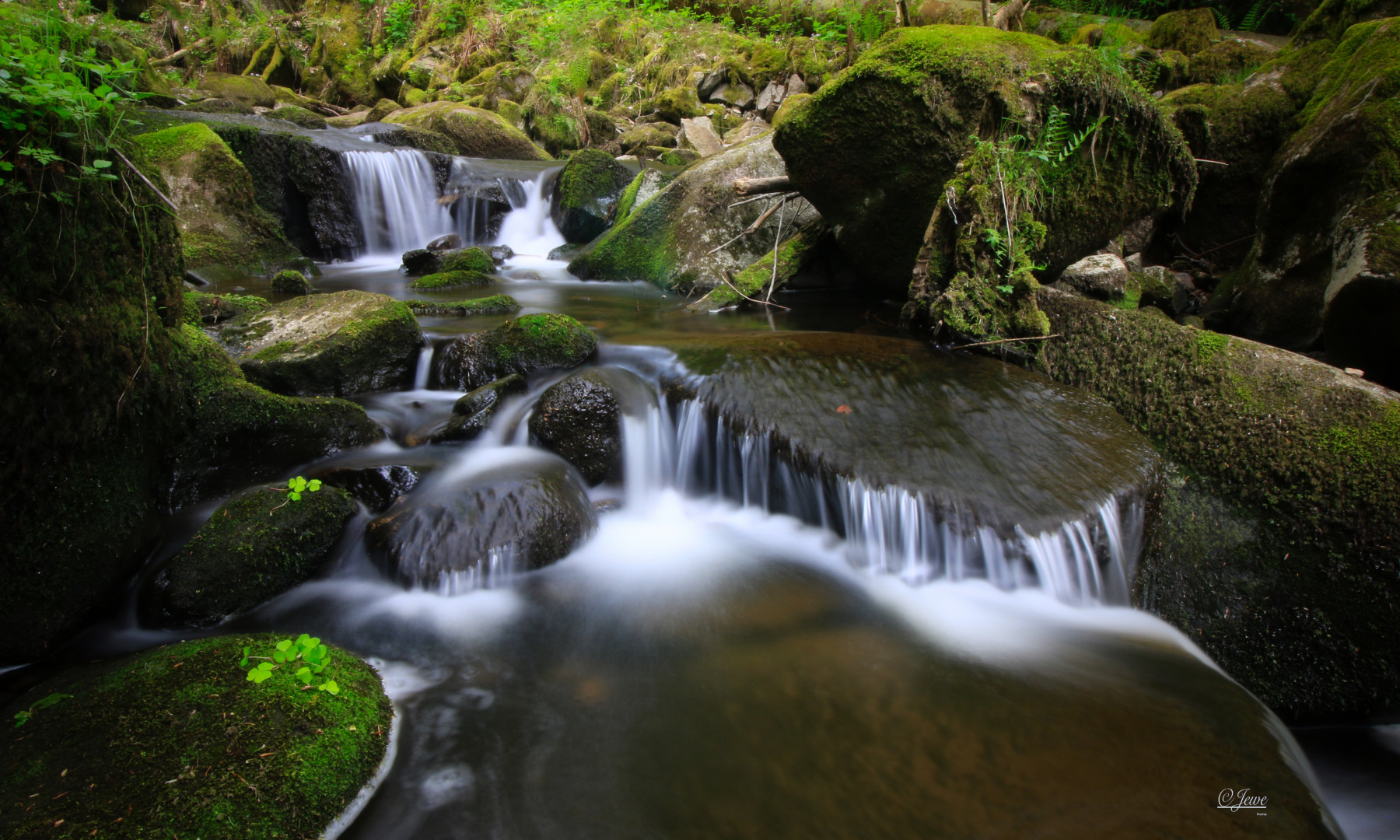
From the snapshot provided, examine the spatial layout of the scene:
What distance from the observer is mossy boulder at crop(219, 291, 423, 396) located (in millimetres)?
4641

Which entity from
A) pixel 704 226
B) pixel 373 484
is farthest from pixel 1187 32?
pixel 373 484

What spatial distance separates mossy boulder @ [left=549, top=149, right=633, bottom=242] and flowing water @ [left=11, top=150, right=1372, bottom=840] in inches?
255

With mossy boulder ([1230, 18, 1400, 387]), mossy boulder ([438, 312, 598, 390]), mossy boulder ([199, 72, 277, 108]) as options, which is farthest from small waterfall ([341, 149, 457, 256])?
mossy boulder ([1230, 18, 1400, 387])

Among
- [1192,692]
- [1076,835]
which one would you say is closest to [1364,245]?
[1192,692]

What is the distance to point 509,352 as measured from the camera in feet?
17.4

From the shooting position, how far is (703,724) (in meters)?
2.52

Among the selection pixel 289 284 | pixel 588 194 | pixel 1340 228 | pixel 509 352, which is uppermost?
pixel 588 194

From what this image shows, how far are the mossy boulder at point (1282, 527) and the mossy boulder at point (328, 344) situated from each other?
545 centimetres

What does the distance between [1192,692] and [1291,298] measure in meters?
4.32

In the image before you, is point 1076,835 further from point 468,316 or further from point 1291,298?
point 468,316

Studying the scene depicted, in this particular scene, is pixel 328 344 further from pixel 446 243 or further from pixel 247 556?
pixel 446 243

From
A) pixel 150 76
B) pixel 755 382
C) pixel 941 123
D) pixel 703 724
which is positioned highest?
pixel 150 76

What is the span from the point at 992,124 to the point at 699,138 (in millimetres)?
11702
